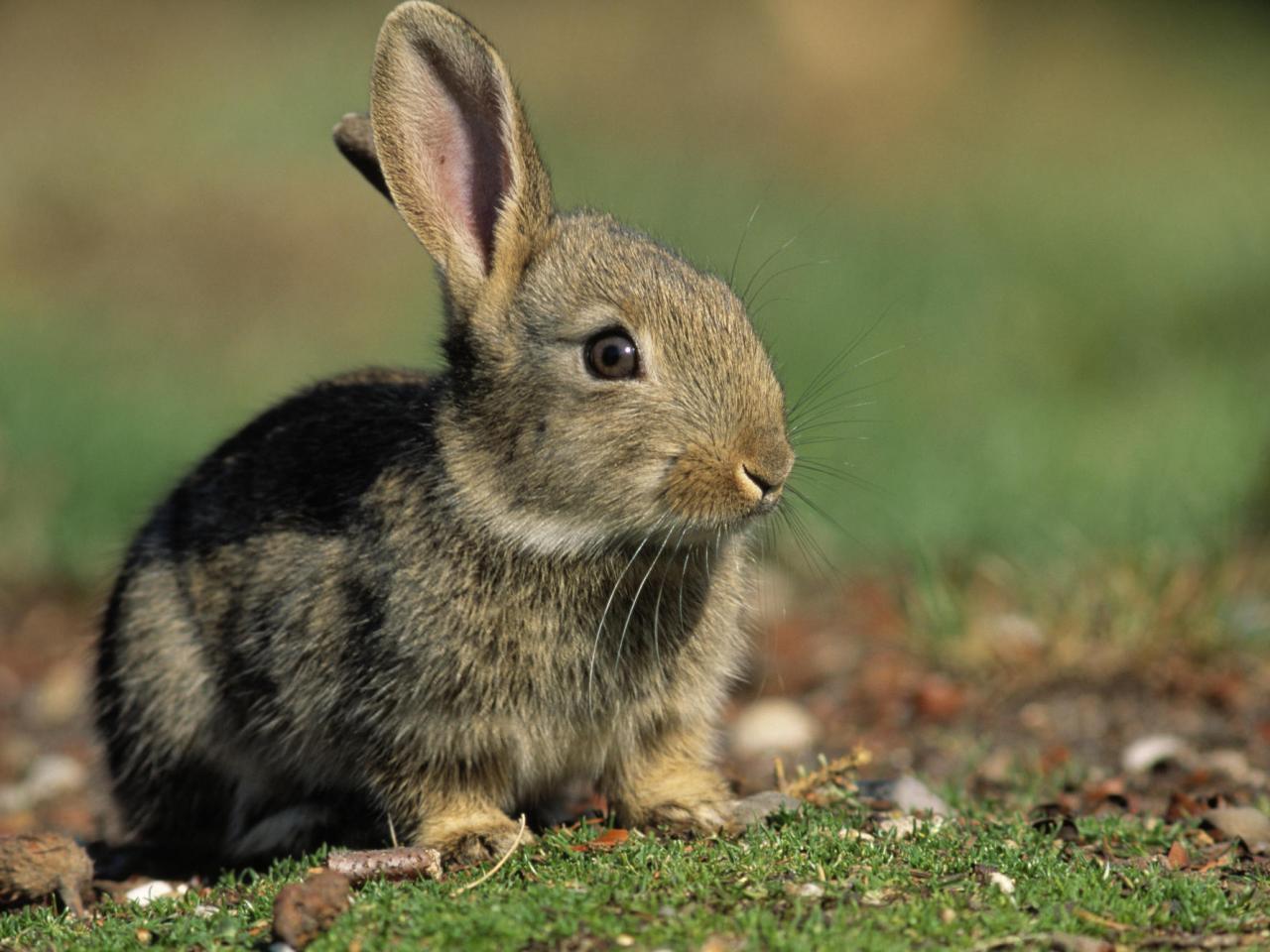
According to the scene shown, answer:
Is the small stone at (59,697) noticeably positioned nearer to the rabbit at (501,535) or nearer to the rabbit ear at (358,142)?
the rabbit at (501,535)

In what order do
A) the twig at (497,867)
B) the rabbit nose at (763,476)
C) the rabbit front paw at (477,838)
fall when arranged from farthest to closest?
the rabbit front paw at (477,838) → the rabbit nose at (763,476) → the twig at (497,867)

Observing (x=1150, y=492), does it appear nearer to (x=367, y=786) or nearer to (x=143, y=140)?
(x=367, y=786)

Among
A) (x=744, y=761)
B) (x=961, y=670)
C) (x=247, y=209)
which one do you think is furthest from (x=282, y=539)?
(x=247, y=209)

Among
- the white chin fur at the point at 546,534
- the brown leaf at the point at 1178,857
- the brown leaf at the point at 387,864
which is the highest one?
the white chin fur at the point at 546,534

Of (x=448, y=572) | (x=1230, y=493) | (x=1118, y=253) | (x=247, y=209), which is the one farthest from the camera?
(x=247, y=209)

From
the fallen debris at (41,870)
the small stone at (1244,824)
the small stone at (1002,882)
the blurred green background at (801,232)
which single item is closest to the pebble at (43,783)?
the blurred green background at (801,232)

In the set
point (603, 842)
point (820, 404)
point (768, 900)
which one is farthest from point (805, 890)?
point (820, 404)
